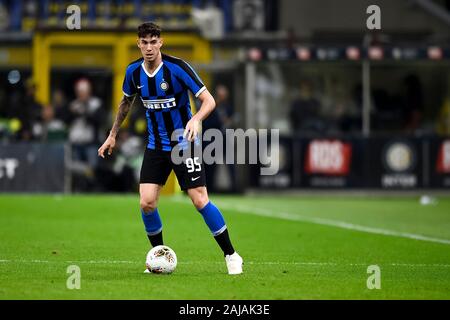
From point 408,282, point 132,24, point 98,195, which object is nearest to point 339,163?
point 98,195

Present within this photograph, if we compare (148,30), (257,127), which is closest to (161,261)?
(148,30)

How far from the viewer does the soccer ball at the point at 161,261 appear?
419 inches

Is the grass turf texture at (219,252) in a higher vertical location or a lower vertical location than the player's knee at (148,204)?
lower

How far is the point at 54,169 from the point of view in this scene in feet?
79.7

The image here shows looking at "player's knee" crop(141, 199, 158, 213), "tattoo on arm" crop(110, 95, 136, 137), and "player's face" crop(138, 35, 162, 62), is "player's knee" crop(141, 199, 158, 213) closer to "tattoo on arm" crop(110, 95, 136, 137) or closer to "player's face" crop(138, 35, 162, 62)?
"tattoo on arm" crop(110, 95, 136, 137)

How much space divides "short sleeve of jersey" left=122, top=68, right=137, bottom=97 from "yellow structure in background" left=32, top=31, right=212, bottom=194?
17.1 m

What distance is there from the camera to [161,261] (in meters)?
10.7

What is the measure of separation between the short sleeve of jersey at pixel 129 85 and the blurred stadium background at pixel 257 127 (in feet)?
5.36

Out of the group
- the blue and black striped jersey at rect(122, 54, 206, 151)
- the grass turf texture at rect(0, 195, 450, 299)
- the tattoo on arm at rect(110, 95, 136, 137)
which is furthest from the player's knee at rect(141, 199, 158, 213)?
the tattoo on arm at rect(110, 95, 136, 137)

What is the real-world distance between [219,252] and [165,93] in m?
2.80

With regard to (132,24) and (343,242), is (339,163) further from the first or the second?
(343,242)

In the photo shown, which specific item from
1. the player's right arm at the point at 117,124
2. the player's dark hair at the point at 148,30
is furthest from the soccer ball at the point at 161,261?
the player's dark hair at the point at 148,30

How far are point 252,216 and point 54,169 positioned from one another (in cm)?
666

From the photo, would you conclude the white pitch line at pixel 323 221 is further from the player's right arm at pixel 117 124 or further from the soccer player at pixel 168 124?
the player's right arm at pixel 117 124
